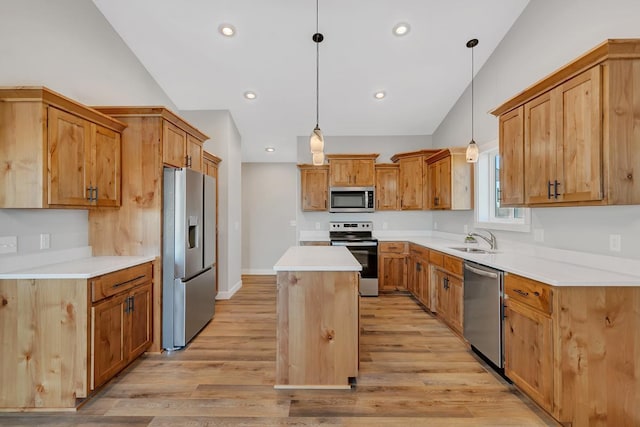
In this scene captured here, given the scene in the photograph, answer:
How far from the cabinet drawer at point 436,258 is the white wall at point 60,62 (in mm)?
3784

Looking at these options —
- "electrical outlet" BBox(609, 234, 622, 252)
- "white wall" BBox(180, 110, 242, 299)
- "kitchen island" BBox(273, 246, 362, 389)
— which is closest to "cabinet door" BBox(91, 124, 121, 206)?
"kitchen island" BBox(273, 246, 362, 389)

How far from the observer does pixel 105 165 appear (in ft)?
8.41

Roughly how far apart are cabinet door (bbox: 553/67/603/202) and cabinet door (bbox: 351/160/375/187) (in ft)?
9.80

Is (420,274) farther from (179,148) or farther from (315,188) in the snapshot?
(179,148)

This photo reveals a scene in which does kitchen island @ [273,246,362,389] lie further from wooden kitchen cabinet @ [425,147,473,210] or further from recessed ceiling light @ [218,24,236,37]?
recessed ceiling light @ [218,24,236,37]

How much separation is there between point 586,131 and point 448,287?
2.04 meters

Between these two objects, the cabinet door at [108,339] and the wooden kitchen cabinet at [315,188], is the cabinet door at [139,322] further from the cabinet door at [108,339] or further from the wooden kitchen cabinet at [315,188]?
the wooden kitchen cabinet at [315,188]

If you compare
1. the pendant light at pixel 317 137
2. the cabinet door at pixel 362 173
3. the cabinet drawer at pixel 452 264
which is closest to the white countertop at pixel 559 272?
the cabinet drawer at pixel 452 264

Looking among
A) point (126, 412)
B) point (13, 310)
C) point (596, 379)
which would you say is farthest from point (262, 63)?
point (596, 379)

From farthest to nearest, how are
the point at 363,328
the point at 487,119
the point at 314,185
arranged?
the point at 314,185 → the point at 487,119 → the point at 363,328

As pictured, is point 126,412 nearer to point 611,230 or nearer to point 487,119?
point 611,230

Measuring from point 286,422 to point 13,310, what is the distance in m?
1.97

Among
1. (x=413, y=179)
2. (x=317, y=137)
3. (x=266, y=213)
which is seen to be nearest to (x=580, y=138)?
(x=317, y=137)

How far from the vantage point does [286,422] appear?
6.08ft
